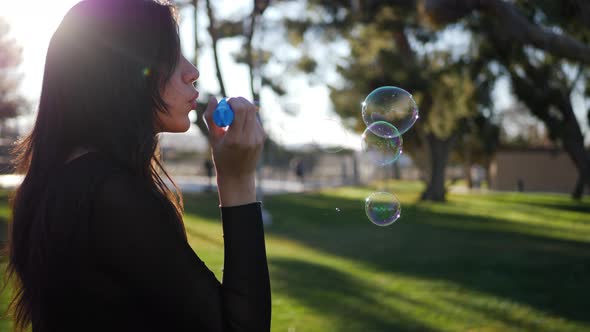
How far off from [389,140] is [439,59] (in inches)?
747

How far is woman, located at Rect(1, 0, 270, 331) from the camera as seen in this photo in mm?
1125

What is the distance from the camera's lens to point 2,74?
21547mm

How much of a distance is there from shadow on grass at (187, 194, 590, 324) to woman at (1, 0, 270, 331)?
5252mm

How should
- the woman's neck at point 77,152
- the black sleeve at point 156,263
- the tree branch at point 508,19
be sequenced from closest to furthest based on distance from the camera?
the black sleeve at point 156,263 → the woman's neck at point 77,152 → the tree branch at point 508,19

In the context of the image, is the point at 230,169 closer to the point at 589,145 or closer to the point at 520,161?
the point at 589,145

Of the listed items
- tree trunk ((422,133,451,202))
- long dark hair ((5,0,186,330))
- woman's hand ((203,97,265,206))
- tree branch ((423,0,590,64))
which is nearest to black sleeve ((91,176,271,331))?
long dark hair ((5,0,186,330))

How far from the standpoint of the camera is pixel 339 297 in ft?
22.5

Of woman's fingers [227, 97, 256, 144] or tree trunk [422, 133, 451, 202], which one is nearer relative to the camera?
woman's fingers [227, 97, 256, 144]

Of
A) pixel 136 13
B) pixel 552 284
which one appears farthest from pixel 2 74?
pixel 136 13

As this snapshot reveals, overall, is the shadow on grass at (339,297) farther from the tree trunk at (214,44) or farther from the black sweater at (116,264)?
the tree trunk at (214,44)

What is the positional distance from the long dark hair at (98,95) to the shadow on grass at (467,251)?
17.8 feet

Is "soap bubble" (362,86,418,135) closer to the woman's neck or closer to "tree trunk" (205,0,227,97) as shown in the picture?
the woman's neck

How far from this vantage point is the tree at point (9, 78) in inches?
759

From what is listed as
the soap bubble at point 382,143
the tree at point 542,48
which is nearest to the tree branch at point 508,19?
the tree at point 542,48
